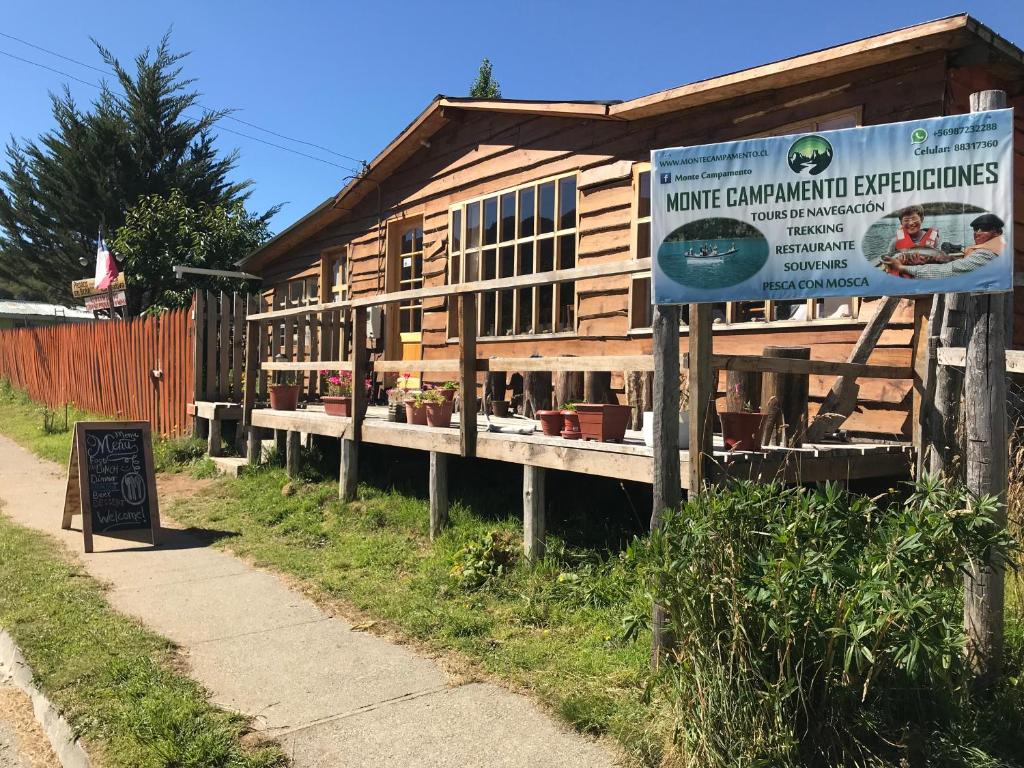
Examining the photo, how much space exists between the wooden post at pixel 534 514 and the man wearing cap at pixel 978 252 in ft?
9.56

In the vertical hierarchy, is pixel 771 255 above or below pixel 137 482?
above

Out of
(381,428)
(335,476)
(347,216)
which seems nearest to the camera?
(381,428)

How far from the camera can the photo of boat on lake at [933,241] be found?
116 inches

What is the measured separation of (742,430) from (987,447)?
1.54 m

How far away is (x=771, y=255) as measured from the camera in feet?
10.9

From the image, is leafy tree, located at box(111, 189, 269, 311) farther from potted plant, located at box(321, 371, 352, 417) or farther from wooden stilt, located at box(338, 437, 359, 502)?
wooden stilt, located at box(338, 437, 359, 502)

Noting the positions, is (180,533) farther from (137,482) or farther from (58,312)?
Result: (58,312)

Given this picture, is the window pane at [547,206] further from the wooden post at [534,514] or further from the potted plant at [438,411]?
the wooden post at [534,514]

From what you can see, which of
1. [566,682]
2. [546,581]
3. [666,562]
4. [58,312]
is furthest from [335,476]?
[58,312]

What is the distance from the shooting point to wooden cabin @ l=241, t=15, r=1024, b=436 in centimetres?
595

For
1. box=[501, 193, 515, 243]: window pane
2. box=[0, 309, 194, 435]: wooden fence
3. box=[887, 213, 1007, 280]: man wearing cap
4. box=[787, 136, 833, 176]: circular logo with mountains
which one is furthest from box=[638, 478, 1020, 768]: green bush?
box=[0, 309, 194, 435]: wooden fence

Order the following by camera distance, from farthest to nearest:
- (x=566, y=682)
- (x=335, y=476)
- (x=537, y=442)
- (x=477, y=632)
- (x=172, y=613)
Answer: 1. (x=335, y=476)
2. (x=537, y=442)
3. (x=172, y=613)
4. (x=477, y=632)
5. (x=566, y=682)

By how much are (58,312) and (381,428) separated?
38960mm

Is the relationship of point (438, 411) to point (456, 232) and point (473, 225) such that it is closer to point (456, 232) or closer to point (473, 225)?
point (473, 225)
